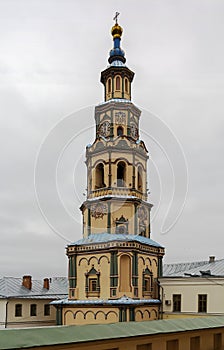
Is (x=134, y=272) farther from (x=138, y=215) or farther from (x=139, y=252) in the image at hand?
(x=138, y=215)

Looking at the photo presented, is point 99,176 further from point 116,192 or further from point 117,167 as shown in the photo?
point 116,192

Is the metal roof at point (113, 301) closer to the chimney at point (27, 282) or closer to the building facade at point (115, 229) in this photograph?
the building facade at point (115, 229)

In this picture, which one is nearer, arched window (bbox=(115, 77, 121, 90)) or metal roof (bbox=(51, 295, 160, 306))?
metal roof (bbox=(51, 295, 160, 306))

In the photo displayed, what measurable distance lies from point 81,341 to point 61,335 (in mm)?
334

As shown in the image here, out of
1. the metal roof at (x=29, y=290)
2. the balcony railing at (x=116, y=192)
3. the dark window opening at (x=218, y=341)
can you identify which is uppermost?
the balcony railing at (x=116, y=192)

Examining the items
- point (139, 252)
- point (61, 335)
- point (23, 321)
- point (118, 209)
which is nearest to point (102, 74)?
point (118, 209)

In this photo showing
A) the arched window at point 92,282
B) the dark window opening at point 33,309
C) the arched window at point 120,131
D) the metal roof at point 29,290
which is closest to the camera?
the arched window at point 92,282

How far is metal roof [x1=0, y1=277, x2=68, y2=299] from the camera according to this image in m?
40.3

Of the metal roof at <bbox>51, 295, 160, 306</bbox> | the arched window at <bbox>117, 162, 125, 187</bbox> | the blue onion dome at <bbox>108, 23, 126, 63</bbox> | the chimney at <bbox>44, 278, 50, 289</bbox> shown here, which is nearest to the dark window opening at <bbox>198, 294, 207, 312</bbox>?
the metal roof at <bbox>51, 295, 160, 306</bbox>

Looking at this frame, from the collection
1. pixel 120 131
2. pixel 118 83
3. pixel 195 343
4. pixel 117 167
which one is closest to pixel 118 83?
pixel 118 83

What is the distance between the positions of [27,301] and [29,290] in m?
1.90

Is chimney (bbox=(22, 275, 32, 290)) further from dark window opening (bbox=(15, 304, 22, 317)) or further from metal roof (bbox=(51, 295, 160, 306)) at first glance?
metal roof (bbox=(51, 295, 160, 306))

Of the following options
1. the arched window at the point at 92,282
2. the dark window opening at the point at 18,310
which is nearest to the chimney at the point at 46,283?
the dark window opening at the point at 18,310

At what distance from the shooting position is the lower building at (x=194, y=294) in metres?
31.0
